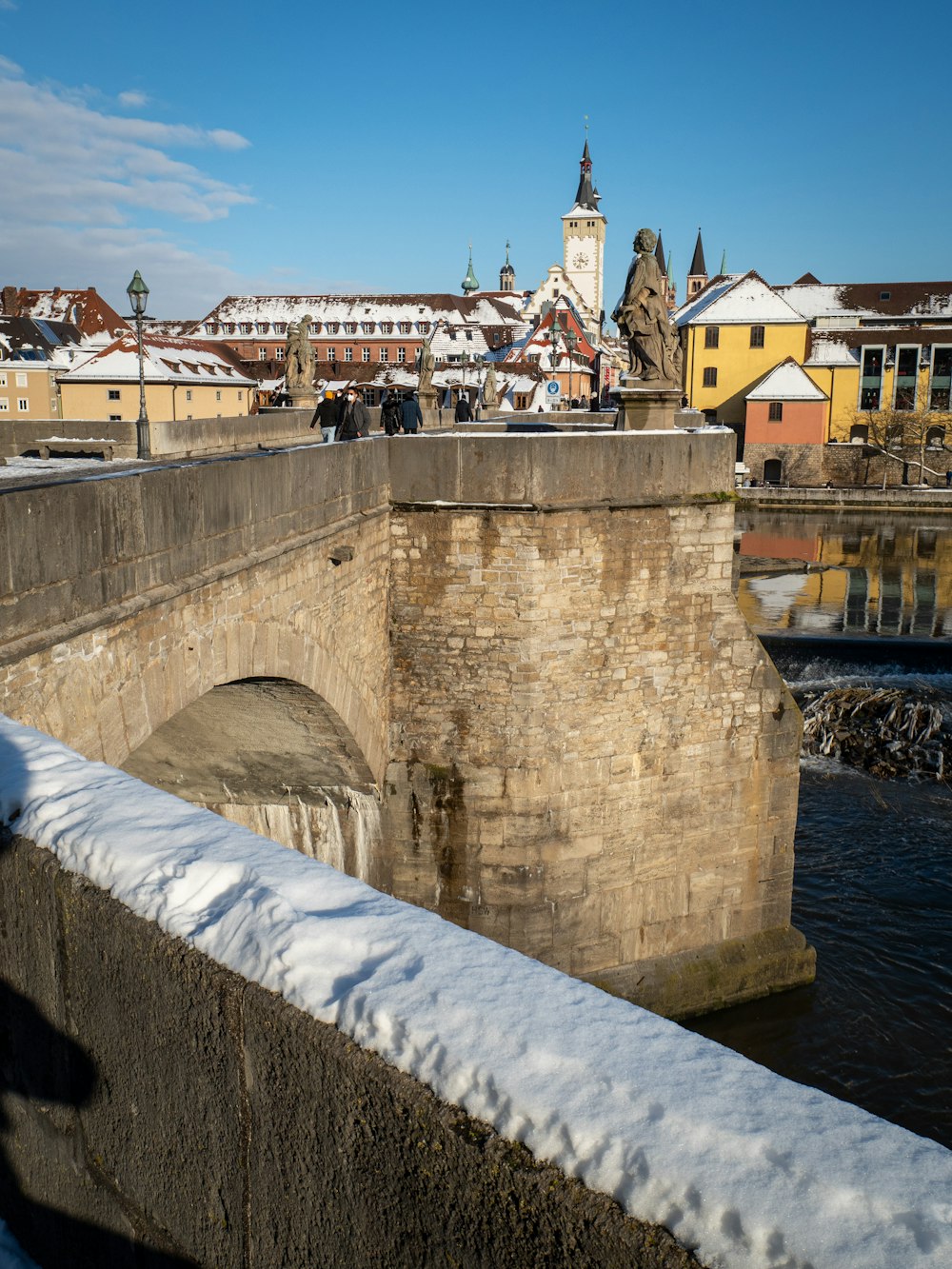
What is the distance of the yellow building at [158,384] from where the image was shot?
44.6m

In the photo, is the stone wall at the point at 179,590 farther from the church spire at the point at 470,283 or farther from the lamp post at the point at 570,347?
the church spire at the point at 470,283

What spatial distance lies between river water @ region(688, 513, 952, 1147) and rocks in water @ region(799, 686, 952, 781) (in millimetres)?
442

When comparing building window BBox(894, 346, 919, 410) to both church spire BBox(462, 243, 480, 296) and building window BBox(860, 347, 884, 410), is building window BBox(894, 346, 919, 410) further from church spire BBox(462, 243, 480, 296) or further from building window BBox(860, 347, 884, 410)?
church spire BBox(462, 243, 480, 296)

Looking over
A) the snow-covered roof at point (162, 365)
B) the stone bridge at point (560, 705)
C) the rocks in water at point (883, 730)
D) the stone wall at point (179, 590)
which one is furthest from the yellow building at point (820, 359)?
the stone wall at point (179, 590)

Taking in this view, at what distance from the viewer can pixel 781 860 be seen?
13.3 metres

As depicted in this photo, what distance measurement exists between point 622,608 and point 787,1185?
10.1 metres

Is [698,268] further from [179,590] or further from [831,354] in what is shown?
[179,590]

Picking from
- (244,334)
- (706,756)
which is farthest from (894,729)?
(244,334)

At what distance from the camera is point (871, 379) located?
67375 mm

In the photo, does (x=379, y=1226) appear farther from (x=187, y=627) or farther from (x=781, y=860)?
(x=781, y=860)

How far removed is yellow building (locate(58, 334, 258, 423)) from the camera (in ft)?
146

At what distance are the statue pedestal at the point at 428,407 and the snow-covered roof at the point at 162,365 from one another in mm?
15925

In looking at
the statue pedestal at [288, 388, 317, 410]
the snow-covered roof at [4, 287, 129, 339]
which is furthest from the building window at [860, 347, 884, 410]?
the statue pedestal at [288, 388, 317, 410]

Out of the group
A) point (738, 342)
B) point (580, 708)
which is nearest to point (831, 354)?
point (738, 342)
